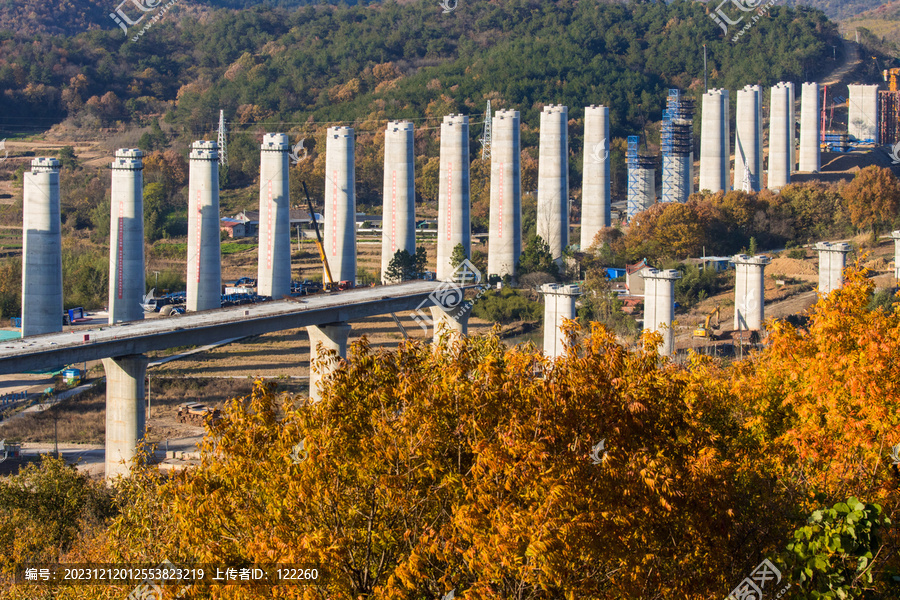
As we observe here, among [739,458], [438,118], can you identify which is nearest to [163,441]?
[739,458]

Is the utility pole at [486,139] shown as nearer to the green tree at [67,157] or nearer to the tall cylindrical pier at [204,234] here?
the green tree at [67,157]

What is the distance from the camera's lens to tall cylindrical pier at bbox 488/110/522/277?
235ft

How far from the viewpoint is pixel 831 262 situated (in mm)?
62125

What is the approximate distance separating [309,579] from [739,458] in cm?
1018

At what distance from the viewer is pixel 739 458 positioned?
2183 cm

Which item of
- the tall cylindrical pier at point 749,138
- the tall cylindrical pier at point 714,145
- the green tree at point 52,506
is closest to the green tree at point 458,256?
the tall cylindrical pier at point 714,145

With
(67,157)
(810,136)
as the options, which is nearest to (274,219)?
(67,157)

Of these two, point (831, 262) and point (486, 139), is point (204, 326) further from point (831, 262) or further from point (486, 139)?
point (486, 139)

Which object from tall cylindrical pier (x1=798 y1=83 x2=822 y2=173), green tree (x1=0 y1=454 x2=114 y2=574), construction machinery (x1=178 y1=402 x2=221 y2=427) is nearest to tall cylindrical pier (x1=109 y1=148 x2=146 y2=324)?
construction machinery (x1=178 y1=402 x2=221 y2=427)

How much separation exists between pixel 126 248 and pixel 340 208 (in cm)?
1700

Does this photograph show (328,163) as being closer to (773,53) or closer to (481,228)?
(481,228)

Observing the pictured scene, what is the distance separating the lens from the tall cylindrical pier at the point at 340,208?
226 ft

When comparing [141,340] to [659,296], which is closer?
[141,340]

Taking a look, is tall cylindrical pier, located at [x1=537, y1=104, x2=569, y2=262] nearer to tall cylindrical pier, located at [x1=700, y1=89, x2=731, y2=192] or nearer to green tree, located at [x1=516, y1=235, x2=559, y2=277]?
green tree, located at [x1=516, y1=235, x2=559, y2=277]
